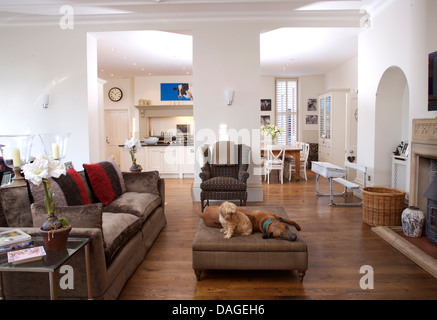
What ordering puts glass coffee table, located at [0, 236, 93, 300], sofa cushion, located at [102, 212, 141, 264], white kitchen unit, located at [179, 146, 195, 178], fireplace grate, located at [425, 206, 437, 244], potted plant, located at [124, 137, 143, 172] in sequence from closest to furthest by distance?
glass coffee table, located at [0, 236, 93, 300], sofa cushion, located at [102, 212, 141, 264], fireplace grate, located at [425, 206, 437, 244], potted plant, located at [124, 137, 143, 172], white kitchen unit, located at [179, 146, 195, 178]

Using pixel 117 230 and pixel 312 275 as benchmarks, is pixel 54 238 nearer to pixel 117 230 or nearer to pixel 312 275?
pixel 117 230

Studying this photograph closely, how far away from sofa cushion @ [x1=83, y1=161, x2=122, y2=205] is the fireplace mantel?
3560 millimetres

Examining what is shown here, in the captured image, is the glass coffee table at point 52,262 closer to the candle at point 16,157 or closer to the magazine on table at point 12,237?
the magazine on table at point 12,237

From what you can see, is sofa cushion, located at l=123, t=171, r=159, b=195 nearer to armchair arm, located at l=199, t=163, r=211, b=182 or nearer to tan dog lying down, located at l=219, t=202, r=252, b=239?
armchair arm, located at l=199, t=163, r=211, b=182

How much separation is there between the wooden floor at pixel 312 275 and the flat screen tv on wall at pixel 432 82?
1649 millimetres

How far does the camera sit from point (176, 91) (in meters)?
10.7

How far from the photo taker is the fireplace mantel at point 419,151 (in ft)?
11.6

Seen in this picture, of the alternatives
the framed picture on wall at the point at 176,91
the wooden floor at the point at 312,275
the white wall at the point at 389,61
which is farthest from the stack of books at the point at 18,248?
the framed picture on wall at the point at 176,91

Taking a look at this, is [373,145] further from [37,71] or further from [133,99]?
[133,99]

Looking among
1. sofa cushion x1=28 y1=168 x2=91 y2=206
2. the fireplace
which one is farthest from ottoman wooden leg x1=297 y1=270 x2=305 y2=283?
sofa cushion x1=28 y1=168 x2=91 y2=206

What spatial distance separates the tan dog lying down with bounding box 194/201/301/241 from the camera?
2758 mm

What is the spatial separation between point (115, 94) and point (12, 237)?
9877mm

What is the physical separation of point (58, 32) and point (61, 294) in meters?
5.14
